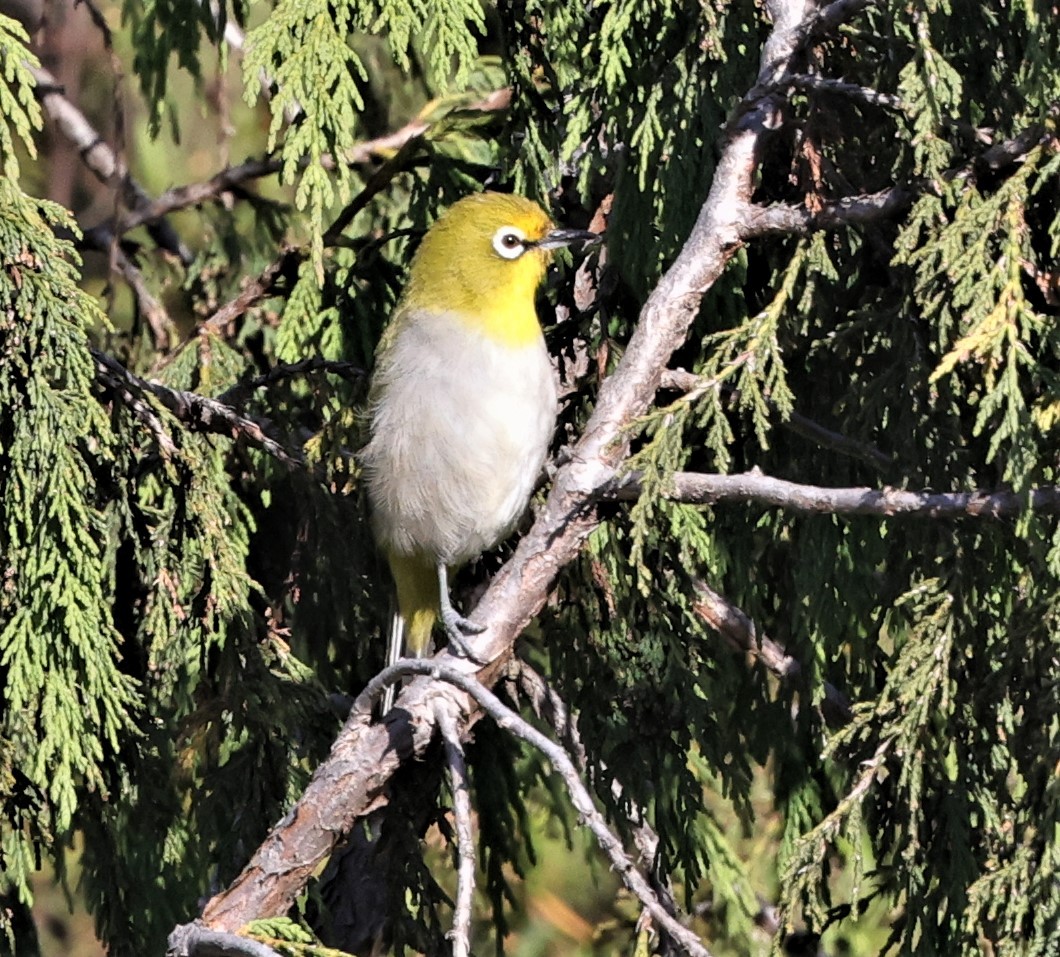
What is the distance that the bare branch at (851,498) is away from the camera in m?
2.56

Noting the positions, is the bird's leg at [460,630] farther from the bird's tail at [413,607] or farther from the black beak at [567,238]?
the black beak at [567,238]

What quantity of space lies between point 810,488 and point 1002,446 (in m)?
0.47

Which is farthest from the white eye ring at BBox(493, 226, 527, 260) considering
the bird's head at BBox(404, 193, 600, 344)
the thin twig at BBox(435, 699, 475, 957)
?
the thin twig at BBox(435, 699, 475, 957)

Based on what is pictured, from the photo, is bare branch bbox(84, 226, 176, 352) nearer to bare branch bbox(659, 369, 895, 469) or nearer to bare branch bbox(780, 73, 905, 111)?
bare branch bbox(659, 369, 895, 469)

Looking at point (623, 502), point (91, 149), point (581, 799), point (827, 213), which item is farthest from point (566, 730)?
point (91, 149)

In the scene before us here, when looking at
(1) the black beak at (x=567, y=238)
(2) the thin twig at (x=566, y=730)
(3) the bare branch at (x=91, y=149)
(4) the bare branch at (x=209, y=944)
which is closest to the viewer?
(4) the bare branch at (x=209, y=944)

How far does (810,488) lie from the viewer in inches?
108

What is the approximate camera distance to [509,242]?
3.69m

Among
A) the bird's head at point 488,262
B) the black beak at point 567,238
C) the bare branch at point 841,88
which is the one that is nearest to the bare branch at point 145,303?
the bird's head at point 488,262

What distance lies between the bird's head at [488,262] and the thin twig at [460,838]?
1.15 metres

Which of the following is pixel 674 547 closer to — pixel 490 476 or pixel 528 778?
pixel 490 476

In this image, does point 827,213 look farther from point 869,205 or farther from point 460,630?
point 460,630

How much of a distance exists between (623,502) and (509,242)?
892 mm

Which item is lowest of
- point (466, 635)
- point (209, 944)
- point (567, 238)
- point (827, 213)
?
point (209, 944)
